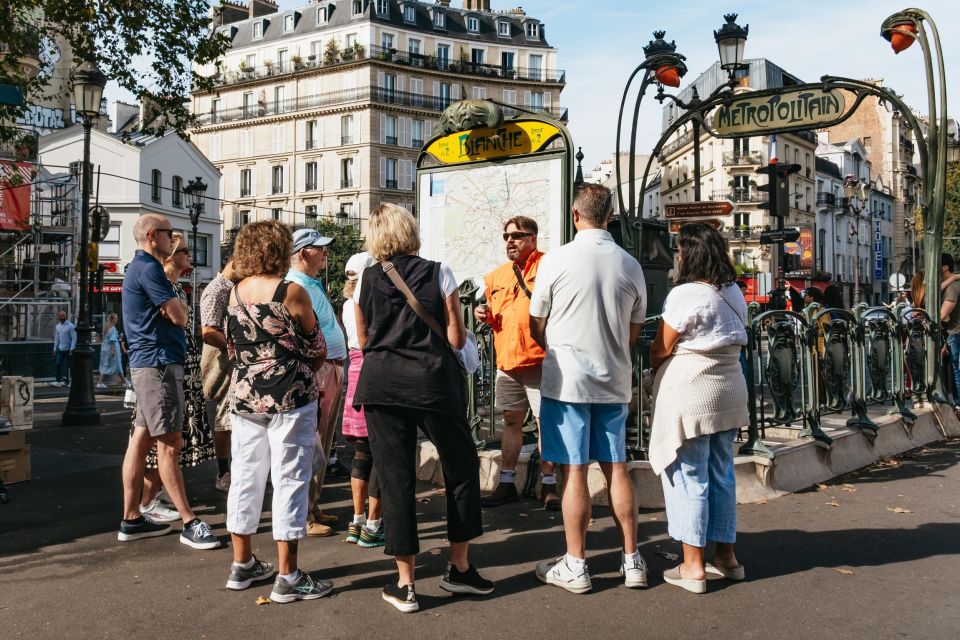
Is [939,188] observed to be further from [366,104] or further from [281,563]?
[366,104]

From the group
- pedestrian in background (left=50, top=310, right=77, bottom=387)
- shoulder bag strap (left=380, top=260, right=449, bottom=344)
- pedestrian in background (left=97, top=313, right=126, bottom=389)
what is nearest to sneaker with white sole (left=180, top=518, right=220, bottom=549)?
shoulder bag strap (left=380, top=260, right=449, bottom=344)

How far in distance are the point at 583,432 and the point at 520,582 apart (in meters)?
0.87

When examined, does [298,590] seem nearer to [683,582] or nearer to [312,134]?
[683,582]

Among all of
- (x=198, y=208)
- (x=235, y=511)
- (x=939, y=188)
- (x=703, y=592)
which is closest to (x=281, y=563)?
(x=235, y=511)

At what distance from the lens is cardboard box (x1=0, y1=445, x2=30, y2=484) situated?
7008mm

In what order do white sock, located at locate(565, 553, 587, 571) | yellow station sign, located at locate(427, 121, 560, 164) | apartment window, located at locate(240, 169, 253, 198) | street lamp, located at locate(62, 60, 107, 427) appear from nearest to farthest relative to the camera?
white sock, located at locate(565, 553, 587, 571), yellow station sign, located at locate(427, 121, 560, 164), street lamp, located at locate(62, 60, 107, 427), apartment window, located at locate(240, 169, 253, 198)

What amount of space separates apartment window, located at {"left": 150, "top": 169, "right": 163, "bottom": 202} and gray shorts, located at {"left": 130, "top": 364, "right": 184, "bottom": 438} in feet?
139

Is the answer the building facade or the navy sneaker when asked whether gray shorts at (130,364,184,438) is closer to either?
the navy sneaker

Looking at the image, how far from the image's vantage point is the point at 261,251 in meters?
4.28

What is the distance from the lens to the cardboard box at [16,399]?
826cm

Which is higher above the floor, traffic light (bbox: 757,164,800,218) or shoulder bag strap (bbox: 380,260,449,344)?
traffic light (bbox: 757,164,800,218)

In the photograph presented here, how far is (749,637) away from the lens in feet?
11.9

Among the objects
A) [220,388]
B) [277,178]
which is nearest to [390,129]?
[277,178]

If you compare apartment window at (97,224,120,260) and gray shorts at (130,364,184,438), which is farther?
apartment window at (97,224,120,260)
